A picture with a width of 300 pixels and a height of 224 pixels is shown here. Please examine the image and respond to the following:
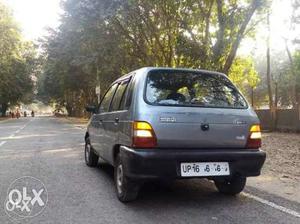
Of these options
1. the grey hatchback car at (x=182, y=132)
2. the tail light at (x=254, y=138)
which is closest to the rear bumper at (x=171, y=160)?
the grey hatchback car at (x=182, y=132)

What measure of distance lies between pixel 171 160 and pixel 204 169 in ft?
1.58

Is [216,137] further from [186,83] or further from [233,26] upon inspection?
[233,26]

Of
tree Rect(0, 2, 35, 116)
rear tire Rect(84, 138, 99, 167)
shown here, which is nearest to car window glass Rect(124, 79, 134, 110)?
rear tire Rect(84, 138, 99, 167)

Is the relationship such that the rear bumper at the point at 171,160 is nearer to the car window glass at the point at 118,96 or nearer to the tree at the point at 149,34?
the car window glass at the point at 118,96

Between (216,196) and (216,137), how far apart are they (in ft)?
3.84

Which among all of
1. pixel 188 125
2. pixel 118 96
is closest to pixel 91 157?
pixel 118 96

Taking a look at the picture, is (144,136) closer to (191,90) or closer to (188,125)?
(188,125)

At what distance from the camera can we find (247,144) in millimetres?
5949

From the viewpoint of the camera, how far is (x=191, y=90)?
6.21m

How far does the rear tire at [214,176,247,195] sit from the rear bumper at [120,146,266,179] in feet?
1.92

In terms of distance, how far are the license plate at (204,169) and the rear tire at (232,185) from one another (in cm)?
66

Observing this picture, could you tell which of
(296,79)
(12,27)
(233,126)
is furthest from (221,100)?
(12,27)

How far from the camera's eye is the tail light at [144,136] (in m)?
5.52

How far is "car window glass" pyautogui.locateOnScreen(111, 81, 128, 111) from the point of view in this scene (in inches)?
269
